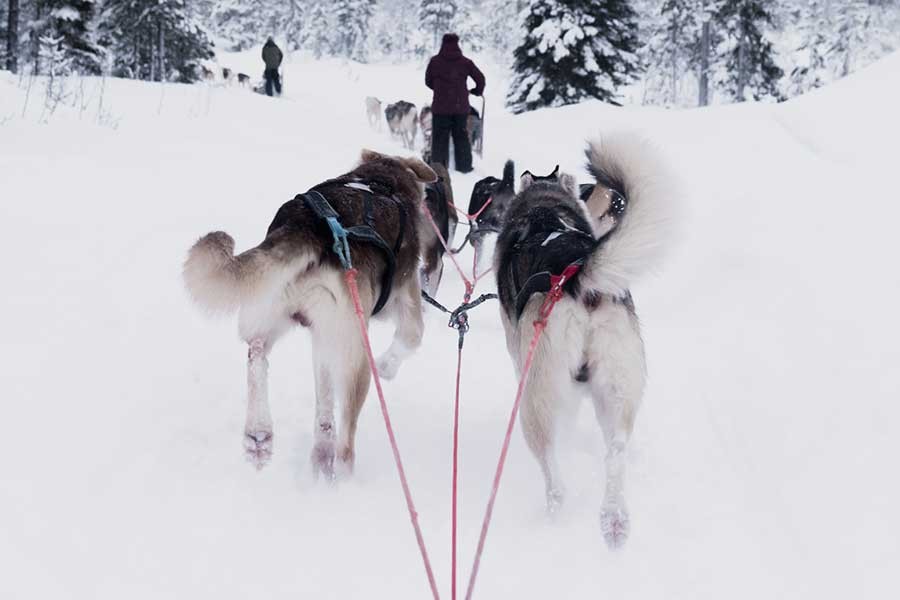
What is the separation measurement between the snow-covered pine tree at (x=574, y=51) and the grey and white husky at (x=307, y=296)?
697 inches

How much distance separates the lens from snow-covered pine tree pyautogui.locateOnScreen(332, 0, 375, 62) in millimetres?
50094

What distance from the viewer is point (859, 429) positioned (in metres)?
2.87

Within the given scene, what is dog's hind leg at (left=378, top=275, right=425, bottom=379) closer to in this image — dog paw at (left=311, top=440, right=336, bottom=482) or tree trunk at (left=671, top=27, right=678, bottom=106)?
dog paw at (left=311, top=440, right=336, bottom=482)

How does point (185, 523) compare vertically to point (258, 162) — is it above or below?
below

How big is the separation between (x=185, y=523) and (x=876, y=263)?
12.3 feet

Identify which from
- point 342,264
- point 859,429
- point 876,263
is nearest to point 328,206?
point 342,264

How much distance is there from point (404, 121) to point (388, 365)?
1409cm

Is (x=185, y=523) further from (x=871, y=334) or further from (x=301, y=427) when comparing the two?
(x=871, y=334)

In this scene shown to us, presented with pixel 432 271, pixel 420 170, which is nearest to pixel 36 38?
pixel 432 271

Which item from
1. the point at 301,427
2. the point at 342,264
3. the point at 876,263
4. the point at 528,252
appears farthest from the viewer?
the point at 876,263

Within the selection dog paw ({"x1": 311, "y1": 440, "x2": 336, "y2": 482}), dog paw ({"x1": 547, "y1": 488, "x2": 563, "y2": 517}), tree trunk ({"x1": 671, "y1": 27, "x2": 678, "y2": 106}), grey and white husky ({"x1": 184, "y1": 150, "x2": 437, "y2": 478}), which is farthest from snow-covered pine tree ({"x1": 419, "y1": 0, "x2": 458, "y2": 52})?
dog paw ({"x1": 547, "y1": 488, "x2": 563, "y2": 517})

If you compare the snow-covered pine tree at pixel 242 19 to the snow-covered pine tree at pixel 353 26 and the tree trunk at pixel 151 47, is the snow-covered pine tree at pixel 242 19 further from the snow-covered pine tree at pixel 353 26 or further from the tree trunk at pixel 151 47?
the tree trunk at pixel 151 47

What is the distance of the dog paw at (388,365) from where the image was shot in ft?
12.6

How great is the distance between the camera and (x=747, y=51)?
25359 millimetres
